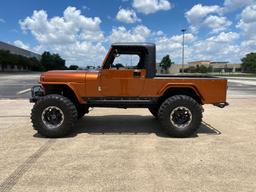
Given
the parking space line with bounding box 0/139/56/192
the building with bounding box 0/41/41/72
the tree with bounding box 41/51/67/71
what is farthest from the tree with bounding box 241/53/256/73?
the parking space line with bounding box 0/139/56/192

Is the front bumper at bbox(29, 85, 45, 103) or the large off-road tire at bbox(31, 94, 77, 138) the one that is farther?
the front bumper at bbox(29, 85, 45, 103)

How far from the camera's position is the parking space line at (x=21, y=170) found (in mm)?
4380

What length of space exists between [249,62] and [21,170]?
98.8 metres

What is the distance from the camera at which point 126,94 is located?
727 cm

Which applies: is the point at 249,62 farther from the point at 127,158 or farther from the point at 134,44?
the point at 127,158

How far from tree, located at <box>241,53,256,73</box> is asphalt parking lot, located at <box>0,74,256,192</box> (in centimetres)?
9093

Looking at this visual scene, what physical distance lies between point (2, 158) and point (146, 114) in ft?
19.0

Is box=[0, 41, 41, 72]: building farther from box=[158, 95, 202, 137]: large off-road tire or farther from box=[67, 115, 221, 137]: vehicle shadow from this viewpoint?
box=[158, 95, 202, 137]: large off-road tire

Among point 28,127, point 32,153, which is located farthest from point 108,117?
point 32,153

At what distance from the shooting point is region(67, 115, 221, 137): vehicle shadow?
7.77m

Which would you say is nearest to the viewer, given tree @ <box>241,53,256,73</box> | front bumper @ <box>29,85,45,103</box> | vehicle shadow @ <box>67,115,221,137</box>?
front bumper @ <box>29,85,45,103</box>

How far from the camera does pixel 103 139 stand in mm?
7035

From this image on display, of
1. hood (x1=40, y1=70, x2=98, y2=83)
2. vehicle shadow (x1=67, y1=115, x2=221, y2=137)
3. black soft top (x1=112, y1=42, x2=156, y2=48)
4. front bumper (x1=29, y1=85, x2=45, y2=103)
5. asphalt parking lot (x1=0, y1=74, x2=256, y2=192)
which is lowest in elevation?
vehicle shadow (x1=67, y1=115, x2=221, y2=137)

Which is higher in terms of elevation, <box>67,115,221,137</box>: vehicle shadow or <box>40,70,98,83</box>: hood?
<box>40,70,98,83</box>: hood
